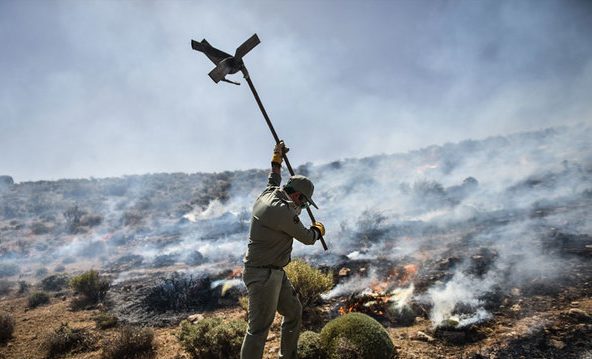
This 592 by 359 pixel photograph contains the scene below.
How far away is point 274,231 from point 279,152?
110 centimetres

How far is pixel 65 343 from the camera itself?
5242mm

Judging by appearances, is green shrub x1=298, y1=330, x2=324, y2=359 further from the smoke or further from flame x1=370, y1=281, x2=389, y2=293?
flame x1=370, y1=281, x2=389, y2=293

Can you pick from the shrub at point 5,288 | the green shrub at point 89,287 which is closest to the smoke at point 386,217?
the green shrub at point 89,287

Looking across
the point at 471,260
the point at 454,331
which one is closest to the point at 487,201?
the point at 471,260

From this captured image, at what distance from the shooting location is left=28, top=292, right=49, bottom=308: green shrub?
913 cm

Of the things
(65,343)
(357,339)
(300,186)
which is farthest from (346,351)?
(65,343)

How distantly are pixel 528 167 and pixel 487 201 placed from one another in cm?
772

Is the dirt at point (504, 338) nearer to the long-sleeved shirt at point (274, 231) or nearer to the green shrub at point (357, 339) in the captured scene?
the green shrub at point (357, 339)

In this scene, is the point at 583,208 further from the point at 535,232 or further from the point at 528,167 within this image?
the point at 528,167

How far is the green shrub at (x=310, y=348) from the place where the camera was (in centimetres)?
355

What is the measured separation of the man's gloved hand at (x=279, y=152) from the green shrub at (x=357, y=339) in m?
2.11

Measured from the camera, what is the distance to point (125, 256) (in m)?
17.8

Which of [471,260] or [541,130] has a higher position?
[541,130]

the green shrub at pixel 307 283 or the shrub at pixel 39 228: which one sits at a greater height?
the shrub at pixel 39 228
